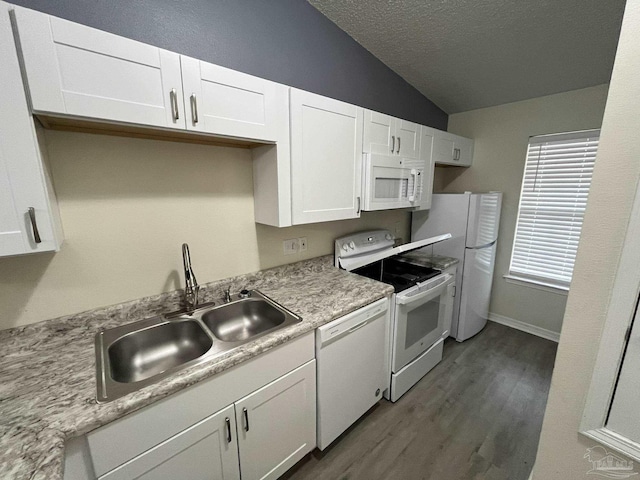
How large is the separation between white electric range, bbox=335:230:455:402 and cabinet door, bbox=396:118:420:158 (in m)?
0.73

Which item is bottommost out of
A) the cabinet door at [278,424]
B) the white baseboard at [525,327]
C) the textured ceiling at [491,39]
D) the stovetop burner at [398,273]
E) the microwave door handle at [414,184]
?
the white baseboard at [525,327]

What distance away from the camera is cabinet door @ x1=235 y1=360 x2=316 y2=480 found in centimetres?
118

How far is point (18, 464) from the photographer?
0.64 meters

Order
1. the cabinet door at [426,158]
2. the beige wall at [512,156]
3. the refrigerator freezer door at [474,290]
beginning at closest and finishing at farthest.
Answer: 1. the cabinet door at [426,158]
2. the beige wall at [512,156]
3. the refrigerator freezer door at [474,290]

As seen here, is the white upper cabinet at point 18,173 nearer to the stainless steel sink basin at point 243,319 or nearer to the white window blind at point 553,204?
the stainless steel sink basin at point 243,319

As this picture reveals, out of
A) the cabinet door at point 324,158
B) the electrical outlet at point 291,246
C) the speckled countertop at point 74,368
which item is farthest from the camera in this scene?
the electrical outlet at point 291,246

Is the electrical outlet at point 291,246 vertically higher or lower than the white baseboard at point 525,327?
higher

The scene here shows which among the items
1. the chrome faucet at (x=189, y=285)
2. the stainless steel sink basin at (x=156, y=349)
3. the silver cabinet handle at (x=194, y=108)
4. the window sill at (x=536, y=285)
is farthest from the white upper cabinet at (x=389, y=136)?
the window sill at (x=536, y=285)

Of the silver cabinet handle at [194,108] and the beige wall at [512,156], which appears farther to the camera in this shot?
the beige wall at [512,156]

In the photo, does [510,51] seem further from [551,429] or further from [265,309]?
[265,309]

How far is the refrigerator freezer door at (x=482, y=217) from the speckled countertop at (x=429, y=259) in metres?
0.26

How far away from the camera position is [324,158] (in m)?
1.63

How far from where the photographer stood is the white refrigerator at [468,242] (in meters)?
2.53

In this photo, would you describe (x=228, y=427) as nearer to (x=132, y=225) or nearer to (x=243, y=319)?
(x=243, y=319)
